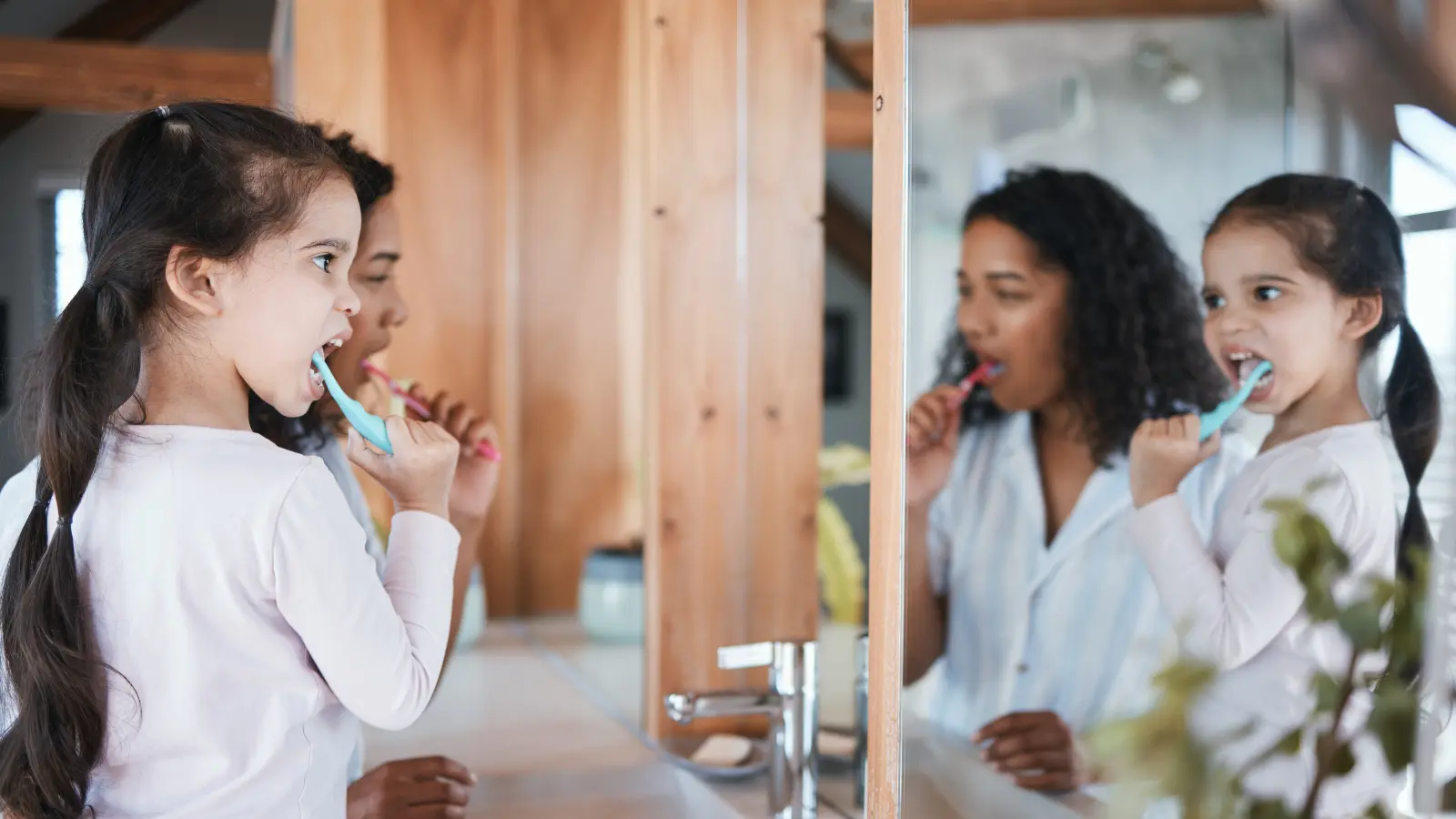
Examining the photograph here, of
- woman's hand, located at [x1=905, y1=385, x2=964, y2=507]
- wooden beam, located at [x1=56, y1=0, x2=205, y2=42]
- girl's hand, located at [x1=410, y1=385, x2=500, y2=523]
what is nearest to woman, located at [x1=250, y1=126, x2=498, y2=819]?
girl's hand, located at [x1=410, y1=385, x2=500, y2=523]

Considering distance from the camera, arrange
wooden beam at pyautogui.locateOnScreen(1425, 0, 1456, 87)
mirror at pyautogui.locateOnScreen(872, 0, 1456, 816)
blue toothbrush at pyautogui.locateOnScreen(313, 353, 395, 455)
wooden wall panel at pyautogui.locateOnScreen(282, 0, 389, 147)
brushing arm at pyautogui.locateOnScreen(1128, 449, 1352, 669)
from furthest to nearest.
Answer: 1. wooden wall panel at pyautogui.locateOnScreen(282, 0, 389, 147)
2. blue toothbrush at pyautogui.locateOnScreen(313, 353, 395, 455)
3. mirror at pyautogui.locateOnScreen(872, 0, 1456, 816)
4. brushing arm at pyautogui.locateOnScreen(1128, 449, 1352, 669)
5. wooden beam at pyautogui.locateOnScreen(1425, 0, 1456, 87)

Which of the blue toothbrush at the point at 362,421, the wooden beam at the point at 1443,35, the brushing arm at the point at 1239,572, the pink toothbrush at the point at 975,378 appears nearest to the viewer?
the wooden beam at the point at 1443,35

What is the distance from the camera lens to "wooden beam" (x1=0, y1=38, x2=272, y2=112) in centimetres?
122

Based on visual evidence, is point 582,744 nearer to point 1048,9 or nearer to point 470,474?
point 470,474

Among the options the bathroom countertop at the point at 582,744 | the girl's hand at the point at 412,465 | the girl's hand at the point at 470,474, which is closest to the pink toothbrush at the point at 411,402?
the girl's hand at the point at 470,474

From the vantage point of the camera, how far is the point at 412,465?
3.05 feet

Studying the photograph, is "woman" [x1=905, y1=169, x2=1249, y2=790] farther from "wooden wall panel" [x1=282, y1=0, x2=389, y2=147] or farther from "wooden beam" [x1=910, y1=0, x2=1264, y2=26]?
"wooden wall panel" [x1=282, y1=0, x2=389, y2=147]

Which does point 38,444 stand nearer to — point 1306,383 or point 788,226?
point 788,226

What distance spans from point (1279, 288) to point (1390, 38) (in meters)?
0.18

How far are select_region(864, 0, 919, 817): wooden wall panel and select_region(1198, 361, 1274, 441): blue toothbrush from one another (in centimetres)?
21

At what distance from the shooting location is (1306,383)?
728mm

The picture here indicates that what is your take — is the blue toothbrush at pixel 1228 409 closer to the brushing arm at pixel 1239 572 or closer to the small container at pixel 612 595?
the brushing arm at pixel 1239 572

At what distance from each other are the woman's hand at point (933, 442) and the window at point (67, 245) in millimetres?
818

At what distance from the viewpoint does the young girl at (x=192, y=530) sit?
788 millimetres
